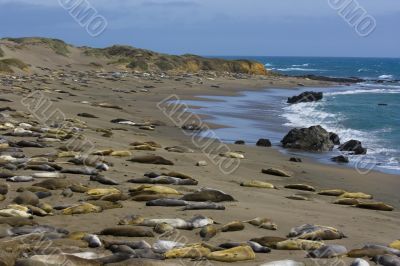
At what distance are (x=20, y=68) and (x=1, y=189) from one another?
36.8m

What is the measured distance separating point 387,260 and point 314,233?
0.98m

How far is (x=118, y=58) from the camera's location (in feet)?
223

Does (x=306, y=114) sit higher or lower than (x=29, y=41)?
lower

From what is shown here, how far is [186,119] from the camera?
22.1 metres

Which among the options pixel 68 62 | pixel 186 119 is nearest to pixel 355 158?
pixel 186 119

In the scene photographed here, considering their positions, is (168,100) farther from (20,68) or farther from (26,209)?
(26,209)

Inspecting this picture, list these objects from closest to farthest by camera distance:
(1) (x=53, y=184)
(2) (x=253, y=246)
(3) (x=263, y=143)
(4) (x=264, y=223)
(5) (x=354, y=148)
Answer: (2) (x=253, y=246), (4) (x=264, y=223), (1) (x=53, y=184), (5) (x=354, y=148), (3) (x=263, y=143)

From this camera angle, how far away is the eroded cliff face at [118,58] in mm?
57875

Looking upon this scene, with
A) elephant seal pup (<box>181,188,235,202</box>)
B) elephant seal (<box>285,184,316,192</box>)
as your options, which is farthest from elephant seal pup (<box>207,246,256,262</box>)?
elephant seal (<box>285,184,316,192</box>)

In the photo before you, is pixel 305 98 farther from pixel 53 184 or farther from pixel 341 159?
pixel 53 184

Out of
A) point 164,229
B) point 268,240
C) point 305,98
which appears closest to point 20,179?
point 164,229

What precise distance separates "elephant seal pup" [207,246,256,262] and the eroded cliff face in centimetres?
4763

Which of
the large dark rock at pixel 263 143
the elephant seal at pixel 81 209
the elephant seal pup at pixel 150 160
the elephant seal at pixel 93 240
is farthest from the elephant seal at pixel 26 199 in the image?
the large dark rock at pixel 263 143

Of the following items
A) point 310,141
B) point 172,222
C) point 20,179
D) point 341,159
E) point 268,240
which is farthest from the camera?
point 310,141
